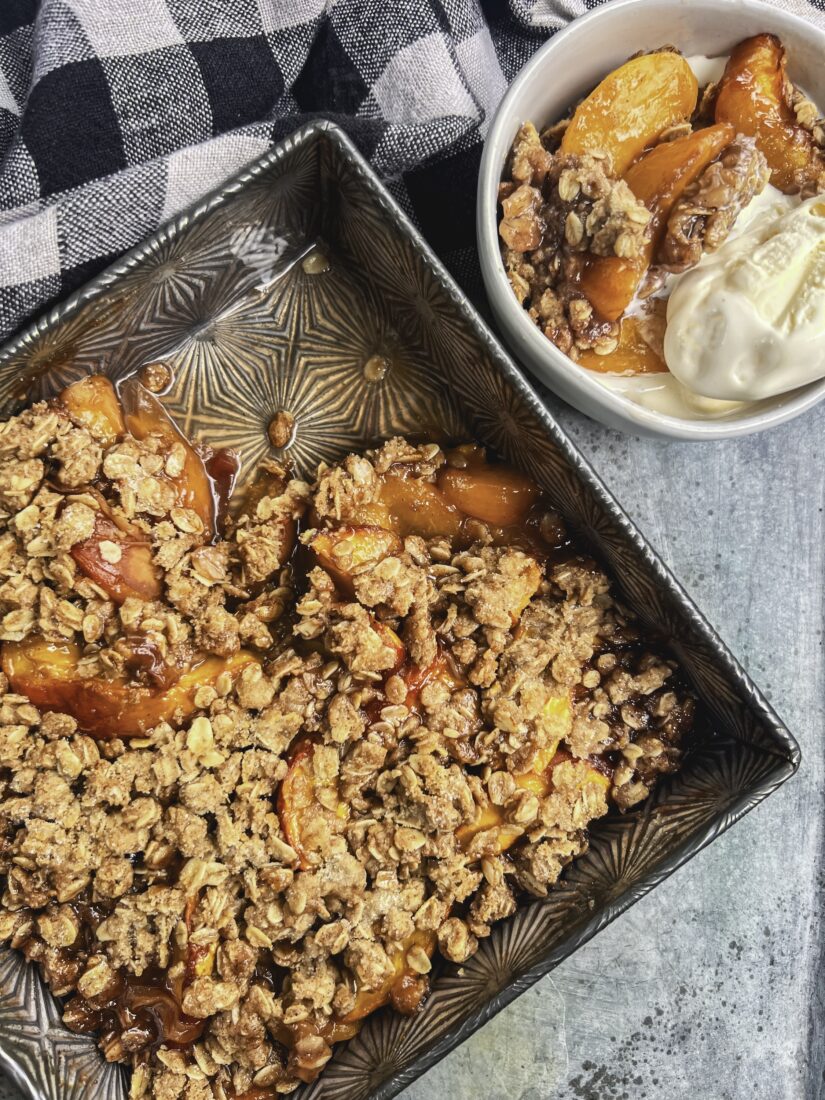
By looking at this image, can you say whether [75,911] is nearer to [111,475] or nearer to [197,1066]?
[197,1066]

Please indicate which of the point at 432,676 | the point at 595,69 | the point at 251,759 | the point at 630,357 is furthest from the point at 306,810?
the point at 595,69

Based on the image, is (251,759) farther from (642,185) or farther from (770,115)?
(770,115)

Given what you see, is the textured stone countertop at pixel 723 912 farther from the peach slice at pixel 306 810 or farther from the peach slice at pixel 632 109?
the peach slice at pixel 306 810

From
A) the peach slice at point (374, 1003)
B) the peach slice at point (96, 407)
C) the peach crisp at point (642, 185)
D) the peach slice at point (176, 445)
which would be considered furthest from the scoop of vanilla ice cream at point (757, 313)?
the peach slice at point (374, 1003)

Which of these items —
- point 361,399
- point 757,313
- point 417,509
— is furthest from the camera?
point 361,399

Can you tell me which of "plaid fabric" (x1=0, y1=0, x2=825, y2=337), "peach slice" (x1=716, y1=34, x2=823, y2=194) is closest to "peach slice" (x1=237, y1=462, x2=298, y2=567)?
"plaid fabric" (x1=0, y1=0, x2=825, y2=337)

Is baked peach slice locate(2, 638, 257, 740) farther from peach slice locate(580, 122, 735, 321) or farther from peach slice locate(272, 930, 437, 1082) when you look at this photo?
peach slice locate(580, 122, 735, 321)

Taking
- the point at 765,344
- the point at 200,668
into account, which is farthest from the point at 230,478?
the point at 765,344
